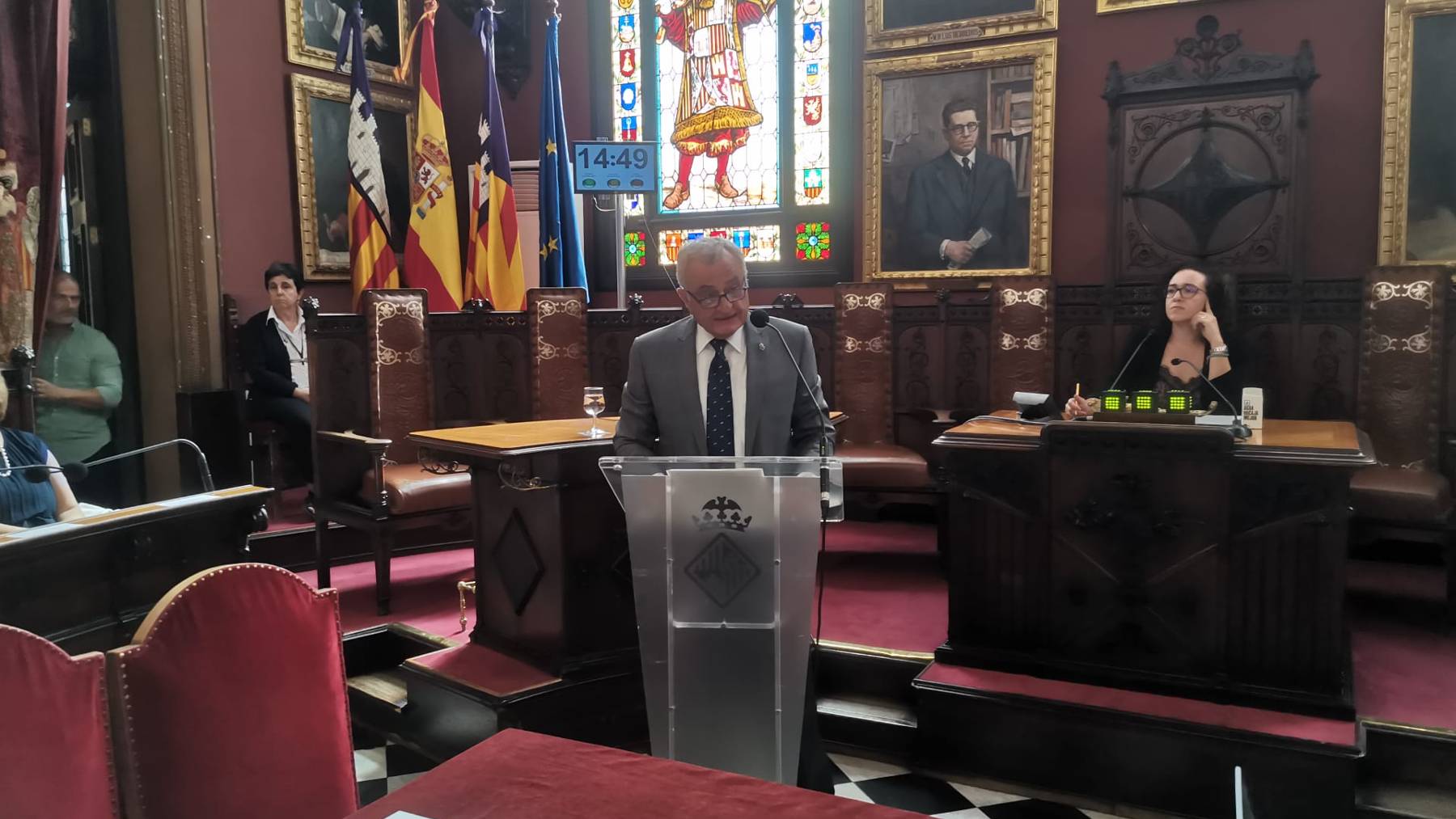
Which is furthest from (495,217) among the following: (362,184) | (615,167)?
(615,167)

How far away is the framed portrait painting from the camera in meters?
5.89

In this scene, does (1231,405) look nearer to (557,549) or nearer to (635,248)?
(557,549)

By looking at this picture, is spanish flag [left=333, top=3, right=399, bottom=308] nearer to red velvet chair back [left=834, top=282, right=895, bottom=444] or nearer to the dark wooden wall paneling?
the dark wooden wall paneling

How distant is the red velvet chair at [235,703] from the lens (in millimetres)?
1259

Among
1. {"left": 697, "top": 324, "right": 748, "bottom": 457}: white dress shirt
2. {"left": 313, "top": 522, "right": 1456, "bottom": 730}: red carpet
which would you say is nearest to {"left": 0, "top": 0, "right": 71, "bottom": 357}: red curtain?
{"left": 313, "top": 522, "right": 1456, "bottom": 730}: red carpet

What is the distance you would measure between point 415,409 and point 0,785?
3.60 metres

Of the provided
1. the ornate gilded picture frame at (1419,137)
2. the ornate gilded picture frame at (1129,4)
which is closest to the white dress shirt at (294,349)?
the ornate gilded picture frame at (1129,4)

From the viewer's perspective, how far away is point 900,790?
2816 millimetres

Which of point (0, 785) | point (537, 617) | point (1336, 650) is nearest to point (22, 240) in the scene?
point (537, 617)

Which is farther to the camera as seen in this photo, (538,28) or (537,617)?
(538,28)

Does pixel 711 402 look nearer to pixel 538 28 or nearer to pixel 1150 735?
pixel 1150 735

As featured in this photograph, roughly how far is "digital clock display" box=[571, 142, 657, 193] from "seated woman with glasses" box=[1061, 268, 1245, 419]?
7.27 feet

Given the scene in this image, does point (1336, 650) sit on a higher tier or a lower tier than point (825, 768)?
higher

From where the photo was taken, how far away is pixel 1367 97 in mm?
4688
